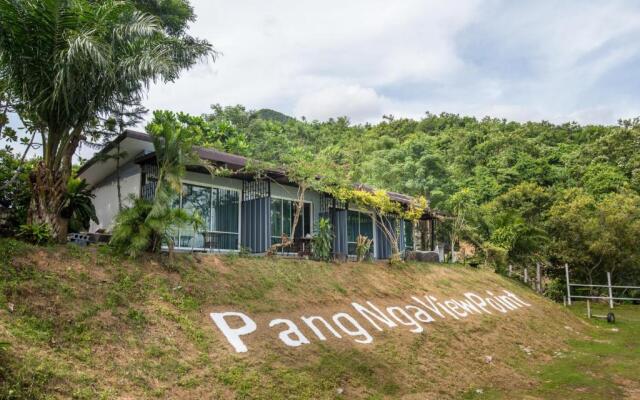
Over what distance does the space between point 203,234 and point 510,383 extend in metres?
9.92

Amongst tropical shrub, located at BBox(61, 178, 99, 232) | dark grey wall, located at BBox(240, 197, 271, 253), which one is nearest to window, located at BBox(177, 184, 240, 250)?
dark grey wall, located at BBox(240, 197, 271, 253)

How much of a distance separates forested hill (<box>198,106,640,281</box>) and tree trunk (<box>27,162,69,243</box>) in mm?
7210

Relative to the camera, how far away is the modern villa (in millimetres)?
14720

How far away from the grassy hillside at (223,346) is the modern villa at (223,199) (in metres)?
3.17

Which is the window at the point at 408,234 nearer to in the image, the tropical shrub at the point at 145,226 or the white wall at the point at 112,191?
the white wall at the point at 112,191

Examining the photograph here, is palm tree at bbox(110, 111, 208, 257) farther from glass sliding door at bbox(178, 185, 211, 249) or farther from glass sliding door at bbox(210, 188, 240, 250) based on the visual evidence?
glass sliding door at bbox(210, 188, 240, 250)

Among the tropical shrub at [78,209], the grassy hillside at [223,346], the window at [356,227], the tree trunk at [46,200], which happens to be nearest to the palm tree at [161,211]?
the grassy hillside at [223,346]

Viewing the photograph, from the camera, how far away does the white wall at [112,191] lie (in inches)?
600

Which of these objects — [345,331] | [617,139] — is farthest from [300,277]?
[617,139]

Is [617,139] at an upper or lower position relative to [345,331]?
upper

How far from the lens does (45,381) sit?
19.4ft

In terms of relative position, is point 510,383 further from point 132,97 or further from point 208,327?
point 132,97

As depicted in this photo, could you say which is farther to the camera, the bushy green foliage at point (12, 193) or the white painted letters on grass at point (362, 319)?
the bushy green foliage at point (12, 193)

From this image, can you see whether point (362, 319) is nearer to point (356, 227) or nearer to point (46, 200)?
point (46, 200)
